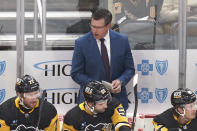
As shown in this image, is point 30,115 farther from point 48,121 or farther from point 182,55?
point 182,55

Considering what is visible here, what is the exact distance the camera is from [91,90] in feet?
17.7

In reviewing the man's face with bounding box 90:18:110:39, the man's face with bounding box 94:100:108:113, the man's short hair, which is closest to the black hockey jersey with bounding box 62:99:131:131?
A: the man's face with bounding box 94:100:108:113

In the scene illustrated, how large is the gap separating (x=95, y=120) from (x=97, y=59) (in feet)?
2.78

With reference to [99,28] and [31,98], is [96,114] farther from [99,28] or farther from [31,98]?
[99,28]

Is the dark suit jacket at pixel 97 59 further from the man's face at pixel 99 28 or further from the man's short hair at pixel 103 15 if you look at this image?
the man's short hair at pixel 103 15

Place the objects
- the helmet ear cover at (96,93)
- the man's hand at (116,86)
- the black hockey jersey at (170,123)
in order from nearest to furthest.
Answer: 1. the helmet ear cover at (96,93)
2. the black hockey jersey at (170,123)
3. the man's hand at (116,86)

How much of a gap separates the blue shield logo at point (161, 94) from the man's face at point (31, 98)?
179cm

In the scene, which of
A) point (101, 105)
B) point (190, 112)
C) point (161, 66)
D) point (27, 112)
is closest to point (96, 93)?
point (101, 105)

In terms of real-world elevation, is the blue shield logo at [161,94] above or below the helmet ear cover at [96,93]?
below

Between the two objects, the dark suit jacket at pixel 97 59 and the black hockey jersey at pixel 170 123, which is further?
the dark suit jacket at pixel 97 59

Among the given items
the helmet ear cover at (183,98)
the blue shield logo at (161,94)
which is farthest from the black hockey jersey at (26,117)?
the blue shield logo at (161,94)

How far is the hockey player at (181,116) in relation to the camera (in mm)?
5551

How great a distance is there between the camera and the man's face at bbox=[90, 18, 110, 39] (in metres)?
5.93

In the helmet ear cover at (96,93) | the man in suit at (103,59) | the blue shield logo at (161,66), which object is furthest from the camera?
the blue shield logo at (161,66)
